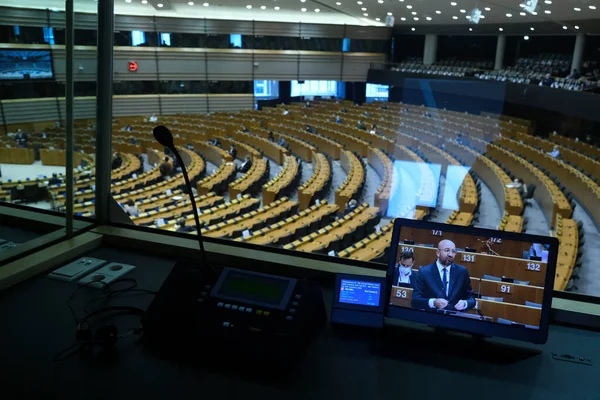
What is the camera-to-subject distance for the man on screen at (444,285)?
4.84ft

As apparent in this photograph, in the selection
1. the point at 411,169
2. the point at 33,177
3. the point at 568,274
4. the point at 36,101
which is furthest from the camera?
the point at 411,169

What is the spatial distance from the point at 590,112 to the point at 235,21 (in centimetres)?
1495

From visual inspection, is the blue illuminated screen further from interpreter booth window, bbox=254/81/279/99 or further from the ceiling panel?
interpreter booth window, bbox=254/81/279/99

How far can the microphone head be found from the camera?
1.57 meters

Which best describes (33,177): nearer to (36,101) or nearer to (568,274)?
(36,101)

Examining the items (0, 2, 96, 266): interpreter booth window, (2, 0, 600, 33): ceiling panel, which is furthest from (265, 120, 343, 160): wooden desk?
(0, 2, 96, 266): interpreter booth window

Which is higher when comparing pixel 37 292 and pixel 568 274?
pixel 37 292

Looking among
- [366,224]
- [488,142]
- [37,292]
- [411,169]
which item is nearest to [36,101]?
[37,292]

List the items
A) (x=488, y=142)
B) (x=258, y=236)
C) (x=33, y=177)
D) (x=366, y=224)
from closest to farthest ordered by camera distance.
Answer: (x=258, y=236) < (x=366, y=224) < (x=33, y=177) < (x=488, y=142)

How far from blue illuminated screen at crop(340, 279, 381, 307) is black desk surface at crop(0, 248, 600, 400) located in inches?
3.8

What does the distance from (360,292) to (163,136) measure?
0.80 metres

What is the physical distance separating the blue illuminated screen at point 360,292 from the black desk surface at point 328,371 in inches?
3.8

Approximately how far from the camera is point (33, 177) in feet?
27.9

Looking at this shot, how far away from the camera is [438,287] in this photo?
149cm
